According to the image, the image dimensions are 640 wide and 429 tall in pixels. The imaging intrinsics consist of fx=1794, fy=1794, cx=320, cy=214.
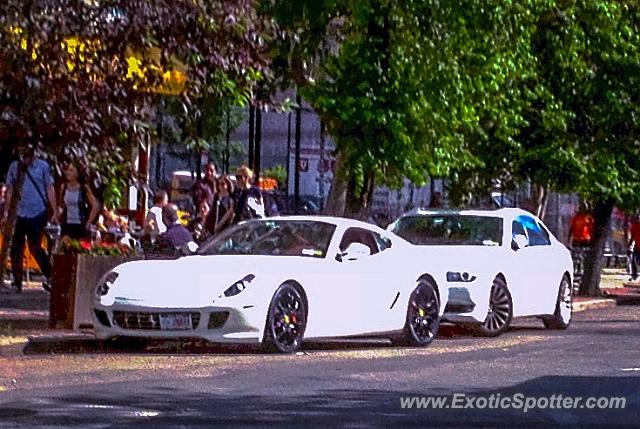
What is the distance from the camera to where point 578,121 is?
3112 cm

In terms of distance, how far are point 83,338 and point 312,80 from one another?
8032 millimetres

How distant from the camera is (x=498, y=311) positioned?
21.2 meters

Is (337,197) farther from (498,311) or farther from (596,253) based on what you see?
(596,253)

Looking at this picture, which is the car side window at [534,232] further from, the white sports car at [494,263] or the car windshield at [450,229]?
the car windshield at [450,229]

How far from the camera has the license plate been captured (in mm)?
16328

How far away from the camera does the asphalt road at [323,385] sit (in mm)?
11789

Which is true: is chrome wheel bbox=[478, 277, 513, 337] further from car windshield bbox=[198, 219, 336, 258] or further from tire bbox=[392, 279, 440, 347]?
car windshield bbox=[198, 219, 336, 258]

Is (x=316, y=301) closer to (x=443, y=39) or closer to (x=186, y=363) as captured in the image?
(x=186, y=363)

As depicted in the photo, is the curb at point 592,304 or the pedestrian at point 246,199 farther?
the curb at point 592,304

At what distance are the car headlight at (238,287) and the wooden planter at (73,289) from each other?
2375 millimetres

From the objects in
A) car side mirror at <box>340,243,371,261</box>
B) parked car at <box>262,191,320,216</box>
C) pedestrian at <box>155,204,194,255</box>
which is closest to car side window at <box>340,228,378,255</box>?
car side mirror at <box>340,243,371,261</box>

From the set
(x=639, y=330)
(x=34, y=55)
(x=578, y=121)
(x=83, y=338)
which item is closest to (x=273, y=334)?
(x=83, y=338)

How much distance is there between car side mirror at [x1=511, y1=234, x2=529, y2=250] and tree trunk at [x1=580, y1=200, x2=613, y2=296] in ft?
34.1

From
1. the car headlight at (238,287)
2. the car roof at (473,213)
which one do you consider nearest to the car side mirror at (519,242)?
the car roof at (473,213)
